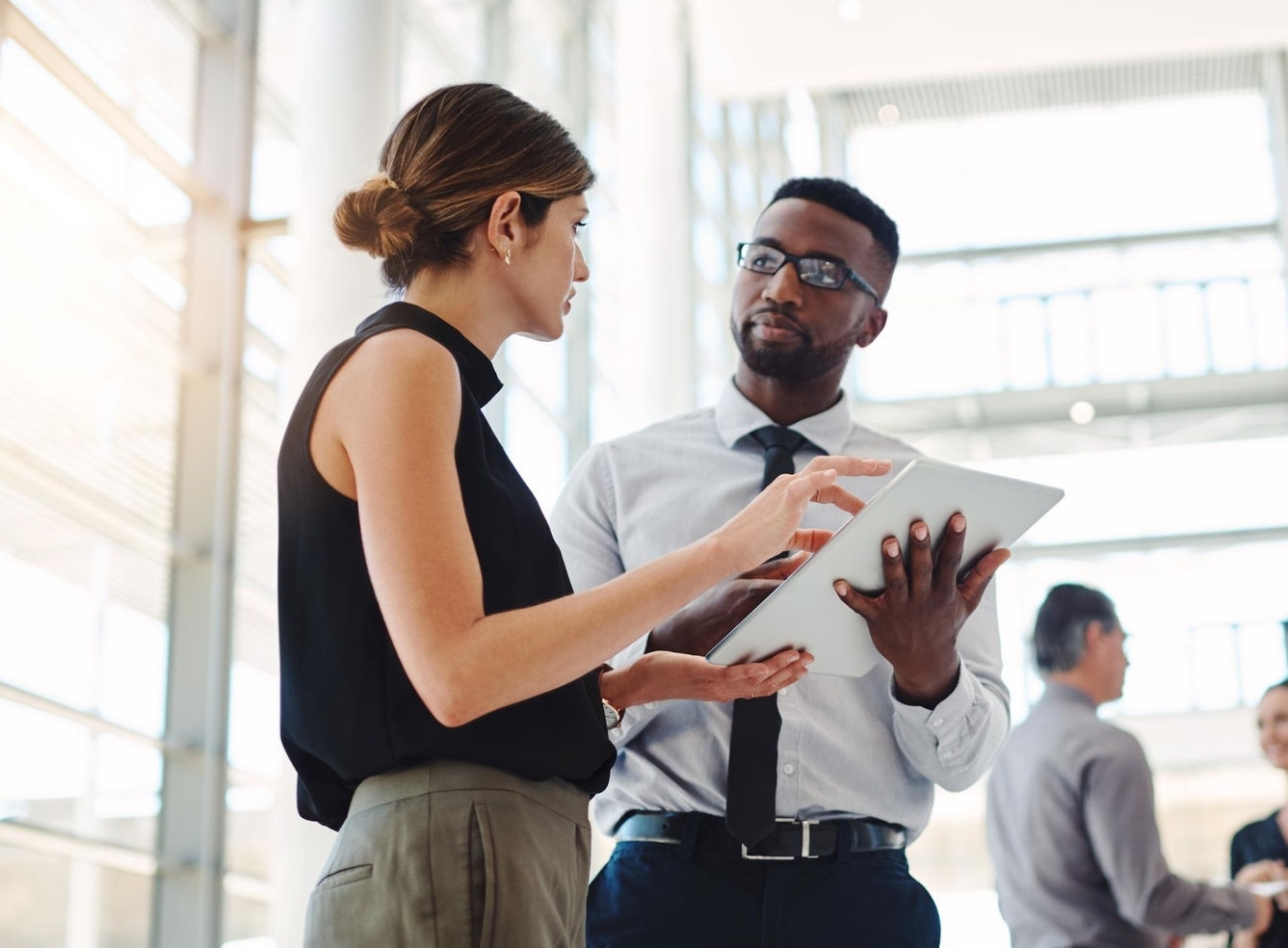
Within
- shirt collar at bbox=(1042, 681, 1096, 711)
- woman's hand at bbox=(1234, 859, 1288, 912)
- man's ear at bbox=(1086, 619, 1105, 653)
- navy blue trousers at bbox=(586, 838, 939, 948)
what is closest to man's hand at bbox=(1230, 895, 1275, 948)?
woman's hand at bbox=(1234, 859, 1288, 912)

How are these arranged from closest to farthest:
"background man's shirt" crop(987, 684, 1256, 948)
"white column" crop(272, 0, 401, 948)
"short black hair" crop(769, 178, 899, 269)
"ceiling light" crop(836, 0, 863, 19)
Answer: "short black hair" crop(769, 178, 899, 269) → "white column" crop(272, 0, 401, 948) → "background man's shirt" crop(987, 684, 1256, 948) → "ceiling light" crop(836, 0, 863, 19)

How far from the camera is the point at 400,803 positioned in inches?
57.9

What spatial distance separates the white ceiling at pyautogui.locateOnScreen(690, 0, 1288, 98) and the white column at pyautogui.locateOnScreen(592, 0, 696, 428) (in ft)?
1.00

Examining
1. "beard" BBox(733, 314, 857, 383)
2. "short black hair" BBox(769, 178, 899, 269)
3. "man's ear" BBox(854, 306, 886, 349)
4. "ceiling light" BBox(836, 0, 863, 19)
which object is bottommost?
"beard" BBox(733, 314, 857, 383)

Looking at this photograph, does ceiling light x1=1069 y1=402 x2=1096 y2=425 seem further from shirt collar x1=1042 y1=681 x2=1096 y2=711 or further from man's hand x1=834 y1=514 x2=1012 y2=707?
man's hand x1=834 y1=514 x2=1012 y2=707

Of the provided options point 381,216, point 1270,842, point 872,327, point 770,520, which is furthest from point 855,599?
point 1270,842

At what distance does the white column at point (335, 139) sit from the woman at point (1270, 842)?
299cm

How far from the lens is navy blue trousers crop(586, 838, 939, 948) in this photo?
6.84ft

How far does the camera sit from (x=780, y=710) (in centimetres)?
226

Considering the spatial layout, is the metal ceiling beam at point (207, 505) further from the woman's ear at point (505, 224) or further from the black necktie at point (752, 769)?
the woman's ear at point (505, 224)

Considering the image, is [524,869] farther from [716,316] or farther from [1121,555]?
[1121,555]

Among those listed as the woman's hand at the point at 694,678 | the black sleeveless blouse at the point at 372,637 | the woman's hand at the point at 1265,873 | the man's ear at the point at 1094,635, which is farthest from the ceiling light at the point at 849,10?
the black sleeveless blouse at the point at 372,637

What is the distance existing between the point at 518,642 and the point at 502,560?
14cm

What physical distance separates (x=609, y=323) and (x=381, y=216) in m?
7.23
